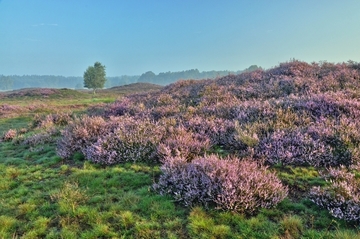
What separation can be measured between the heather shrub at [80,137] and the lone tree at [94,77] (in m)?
76.7

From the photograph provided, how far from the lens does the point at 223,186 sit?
4.82 meters

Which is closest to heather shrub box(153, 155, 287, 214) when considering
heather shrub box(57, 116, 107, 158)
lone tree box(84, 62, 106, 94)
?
heather shrub box(57, 116, 107, 158)

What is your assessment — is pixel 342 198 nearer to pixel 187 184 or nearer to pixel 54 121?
pixel 187 184

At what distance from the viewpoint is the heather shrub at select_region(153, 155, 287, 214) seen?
15.2 ft

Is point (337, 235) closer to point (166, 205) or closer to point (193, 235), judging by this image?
point (193, 235)

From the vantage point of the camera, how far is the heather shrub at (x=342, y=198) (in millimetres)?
4152

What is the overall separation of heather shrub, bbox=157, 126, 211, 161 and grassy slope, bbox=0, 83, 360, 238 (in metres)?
0.68

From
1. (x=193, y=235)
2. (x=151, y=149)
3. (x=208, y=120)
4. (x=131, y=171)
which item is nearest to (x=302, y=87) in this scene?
(x=208, y=120)

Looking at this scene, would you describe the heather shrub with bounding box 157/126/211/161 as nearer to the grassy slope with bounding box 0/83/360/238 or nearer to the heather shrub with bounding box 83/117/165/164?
the heather shrub with bounding box 83/117/165/164

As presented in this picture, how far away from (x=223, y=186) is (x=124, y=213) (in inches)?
75.4

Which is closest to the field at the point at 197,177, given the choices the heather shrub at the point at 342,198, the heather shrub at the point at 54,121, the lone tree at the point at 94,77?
the heather shrub at the point at 342,198

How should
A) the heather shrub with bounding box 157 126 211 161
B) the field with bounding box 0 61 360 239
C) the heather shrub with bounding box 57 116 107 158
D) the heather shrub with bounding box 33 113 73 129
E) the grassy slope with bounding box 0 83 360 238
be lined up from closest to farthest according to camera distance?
the grassy slope with bounding box 0 83 360 238
the field with bounding box 0 61 360 239
the heather shrub with bounding box 157 126 211 161
the heather shrub with bounding box 57 116 107 158
the heather shrub with bounding box 33 113 73 129

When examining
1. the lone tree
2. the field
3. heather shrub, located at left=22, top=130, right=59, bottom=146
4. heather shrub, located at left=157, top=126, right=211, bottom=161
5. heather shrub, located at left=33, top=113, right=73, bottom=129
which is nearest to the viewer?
the field

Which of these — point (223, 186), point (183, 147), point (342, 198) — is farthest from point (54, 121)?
point (342, 198)
